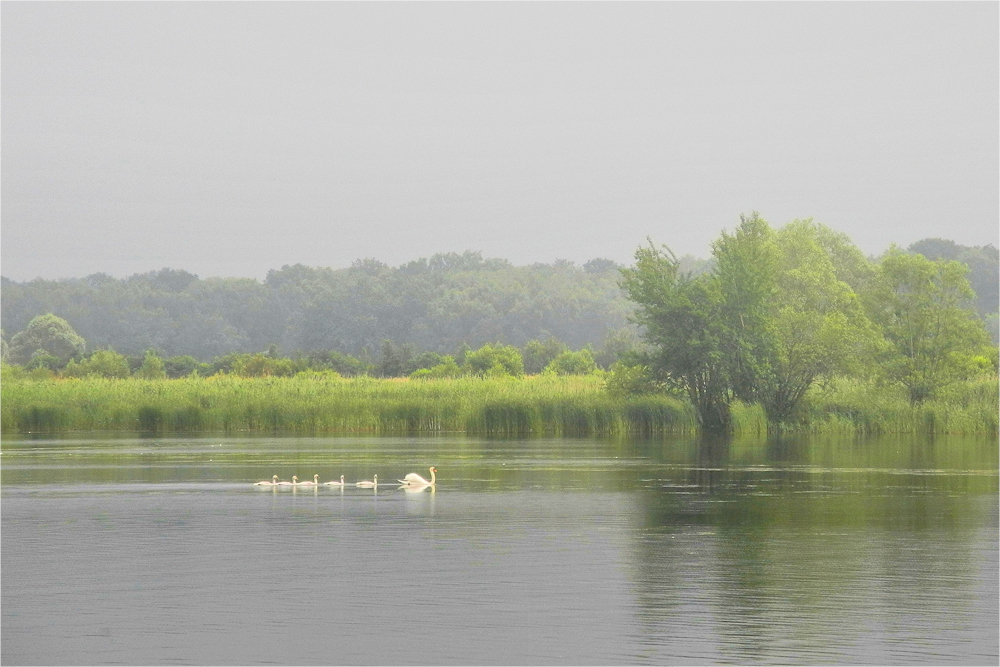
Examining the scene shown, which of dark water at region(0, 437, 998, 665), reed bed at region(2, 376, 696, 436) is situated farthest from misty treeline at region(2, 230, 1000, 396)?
dark water at region(0, 437, 998, 665)

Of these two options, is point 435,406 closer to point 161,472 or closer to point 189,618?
point 161,472

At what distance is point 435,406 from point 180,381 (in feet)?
40.8

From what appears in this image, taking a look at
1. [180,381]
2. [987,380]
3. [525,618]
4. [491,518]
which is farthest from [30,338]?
[525,618]

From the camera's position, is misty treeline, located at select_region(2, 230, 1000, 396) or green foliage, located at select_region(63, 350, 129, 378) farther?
green foliage, located at select_region(63, 350, 129, 378)

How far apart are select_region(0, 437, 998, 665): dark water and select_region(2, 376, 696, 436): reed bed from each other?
1949 cm

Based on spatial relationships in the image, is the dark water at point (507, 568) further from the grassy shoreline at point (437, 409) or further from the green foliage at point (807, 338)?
the green foliage at point (807, 338)

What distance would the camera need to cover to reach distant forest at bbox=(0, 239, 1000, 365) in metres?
131

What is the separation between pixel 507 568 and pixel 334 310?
120 metres

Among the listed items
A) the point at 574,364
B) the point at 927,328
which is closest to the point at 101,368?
the point at 574,364

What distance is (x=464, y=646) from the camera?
35.6 ft

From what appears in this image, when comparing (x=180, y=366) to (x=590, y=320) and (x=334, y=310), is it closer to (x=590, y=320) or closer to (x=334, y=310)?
(x=334, y=310)

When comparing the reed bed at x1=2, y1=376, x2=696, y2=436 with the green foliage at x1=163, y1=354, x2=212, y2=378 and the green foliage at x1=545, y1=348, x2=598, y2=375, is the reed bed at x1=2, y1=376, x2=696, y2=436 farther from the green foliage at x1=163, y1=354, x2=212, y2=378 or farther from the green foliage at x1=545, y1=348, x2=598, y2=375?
the green foliage at x1=163, y1=354, x2=212, y2=378

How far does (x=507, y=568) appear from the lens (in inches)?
577

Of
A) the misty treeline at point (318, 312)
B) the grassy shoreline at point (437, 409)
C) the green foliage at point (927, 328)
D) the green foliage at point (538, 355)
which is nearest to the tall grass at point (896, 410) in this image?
the grassy shoreline at point (437, 409)
